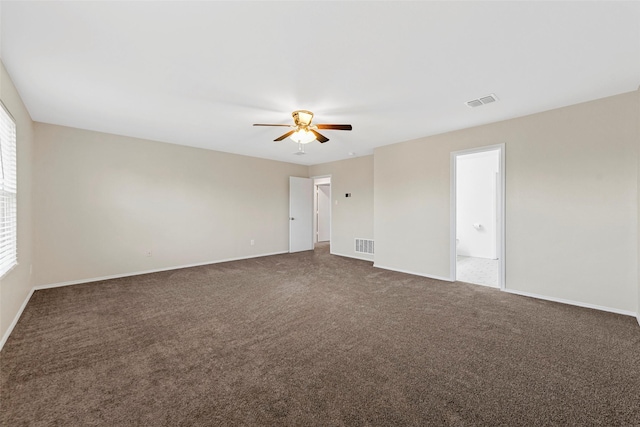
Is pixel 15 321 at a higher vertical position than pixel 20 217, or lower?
lower

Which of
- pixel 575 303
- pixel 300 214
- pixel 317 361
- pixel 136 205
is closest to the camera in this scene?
pixel 317 361

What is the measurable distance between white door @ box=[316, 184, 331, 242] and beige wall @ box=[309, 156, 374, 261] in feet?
7.22

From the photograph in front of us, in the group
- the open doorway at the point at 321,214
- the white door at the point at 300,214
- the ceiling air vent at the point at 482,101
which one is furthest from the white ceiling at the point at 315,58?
the open doorway at the point at 321,214

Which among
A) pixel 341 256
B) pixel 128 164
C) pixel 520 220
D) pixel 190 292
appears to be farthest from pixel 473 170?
pixel 128 164

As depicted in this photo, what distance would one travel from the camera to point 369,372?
6.58ft

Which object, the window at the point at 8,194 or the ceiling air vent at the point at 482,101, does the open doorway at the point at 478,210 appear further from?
the window at the point at 8,194

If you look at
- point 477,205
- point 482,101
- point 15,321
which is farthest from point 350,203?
point 15,321

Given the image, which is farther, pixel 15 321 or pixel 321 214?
pixel 321 214

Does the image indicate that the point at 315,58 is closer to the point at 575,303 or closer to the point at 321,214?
the point at 575,303

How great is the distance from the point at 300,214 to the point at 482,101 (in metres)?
5.17

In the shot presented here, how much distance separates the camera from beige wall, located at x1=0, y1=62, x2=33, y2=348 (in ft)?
8.17

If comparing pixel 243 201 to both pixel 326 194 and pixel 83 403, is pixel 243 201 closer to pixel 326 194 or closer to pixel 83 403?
pixel 326 194

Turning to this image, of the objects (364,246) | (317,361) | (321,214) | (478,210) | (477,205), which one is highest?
(477,205)

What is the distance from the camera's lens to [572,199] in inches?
131
